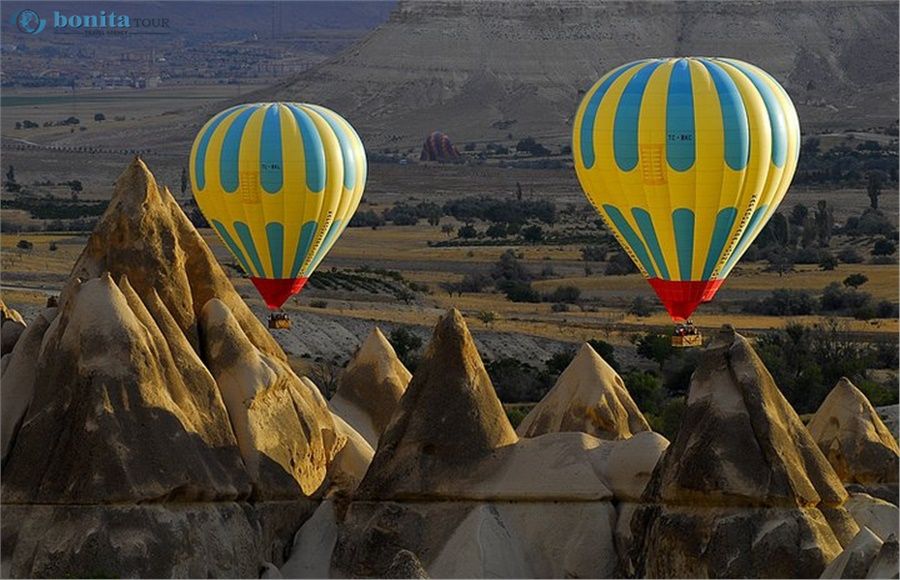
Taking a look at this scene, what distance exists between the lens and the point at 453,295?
77812 millimetres

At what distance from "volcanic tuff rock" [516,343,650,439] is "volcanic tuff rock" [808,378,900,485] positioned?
76.9 inches

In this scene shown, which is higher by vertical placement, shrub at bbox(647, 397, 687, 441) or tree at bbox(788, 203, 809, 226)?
shrub at bbox(647, 397, 687, 441)

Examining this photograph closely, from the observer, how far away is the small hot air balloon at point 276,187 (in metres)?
37.1

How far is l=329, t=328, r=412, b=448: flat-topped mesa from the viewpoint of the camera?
87.8 ft

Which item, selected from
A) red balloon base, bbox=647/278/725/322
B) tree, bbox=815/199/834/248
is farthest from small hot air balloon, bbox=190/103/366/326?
tree, bbox=815/199/834/248

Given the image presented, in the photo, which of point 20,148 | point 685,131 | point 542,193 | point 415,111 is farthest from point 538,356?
point 415,111

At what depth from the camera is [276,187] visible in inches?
1459

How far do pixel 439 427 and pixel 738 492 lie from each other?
116 inches

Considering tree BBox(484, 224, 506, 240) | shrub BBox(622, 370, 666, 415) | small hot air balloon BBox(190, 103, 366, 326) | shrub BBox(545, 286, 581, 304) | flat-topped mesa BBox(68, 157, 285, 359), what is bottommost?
tree BBox(484, 224, 506, 240)

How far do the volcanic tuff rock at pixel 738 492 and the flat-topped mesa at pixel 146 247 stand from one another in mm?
4841

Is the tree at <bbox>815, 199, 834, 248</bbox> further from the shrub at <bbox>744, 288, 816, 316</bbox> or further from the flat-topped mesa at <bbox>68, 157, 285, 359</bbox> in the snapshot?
the flat-topped mesa at <bbox>68, 157, 285, 359</bbox>

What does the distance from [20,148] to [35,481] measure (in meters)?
142

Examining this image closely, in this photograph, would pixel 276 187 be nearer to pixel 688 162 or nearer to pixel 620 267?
pixel 688 162

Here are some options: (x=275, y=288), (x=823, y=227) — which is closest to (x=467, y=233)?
(x=823, y=227)
